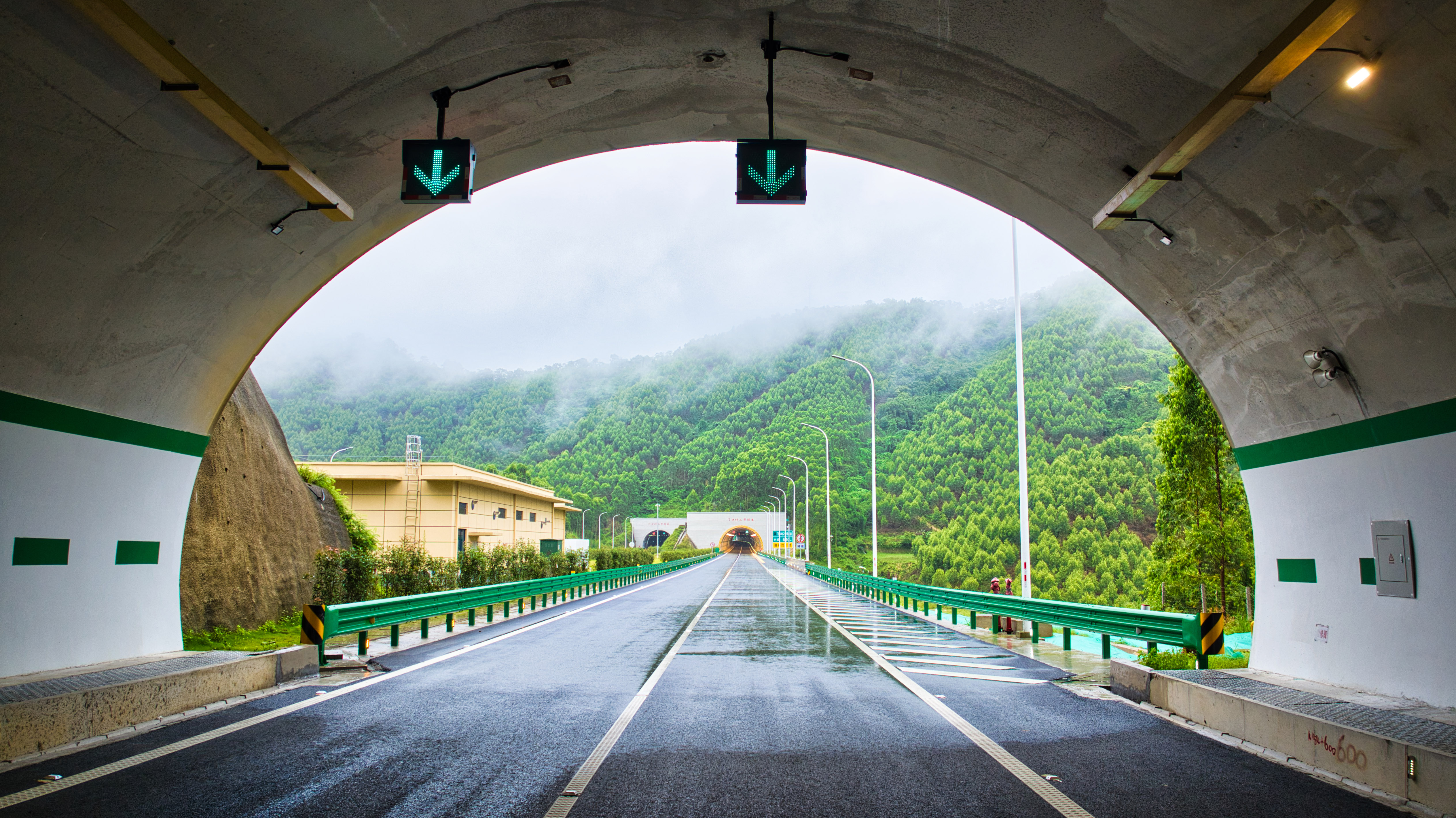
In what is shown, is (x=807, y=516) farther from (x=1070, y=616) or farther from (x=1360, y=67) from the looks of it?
(x=1360, y=67)

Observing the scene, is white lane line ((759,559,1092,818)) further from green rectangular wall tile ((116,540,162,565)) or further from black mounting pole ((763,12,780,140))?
green rectangular wall tile ((116,540,162,565))

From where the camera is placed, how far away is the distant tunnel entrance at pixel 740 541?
154750 millimetres

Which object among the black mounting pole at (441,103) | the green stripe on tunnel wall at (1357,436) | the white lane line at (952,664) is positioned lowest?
the white lane line at (952,664)

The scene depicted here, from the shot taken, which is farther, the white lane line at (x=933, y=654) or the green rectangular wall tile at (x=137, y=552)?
the white lane line at (x=933, y=654)

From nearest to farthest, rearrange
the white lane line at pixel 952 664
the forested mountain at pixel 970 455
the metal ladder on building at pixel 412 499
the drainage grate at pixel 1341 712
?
the drainage grate at pixel 1341 712
the white lane line at pixel 952 664
the metal ladder on building at pixel 412 499
the forested mountain at pixel 970 455

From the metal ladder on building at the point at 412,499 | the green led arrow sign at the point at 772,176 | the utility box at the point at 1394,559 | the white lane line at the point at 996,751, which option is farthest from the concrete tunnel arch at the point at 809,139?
the metal ladder on building at the point at 412,499

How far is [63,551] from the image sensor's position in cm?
848

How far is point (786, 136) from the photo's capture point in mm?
10562

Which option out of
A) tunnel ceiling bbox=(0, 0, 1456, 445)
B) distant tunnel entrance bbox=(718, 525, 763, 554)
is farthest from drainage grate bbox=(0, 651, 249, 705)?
distant tunnel entrance bbox=(718, 525, 763, 554)

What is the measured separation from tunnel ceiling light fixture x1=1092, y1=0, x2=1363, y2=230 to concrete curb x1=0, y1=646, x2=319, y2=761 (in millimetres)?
9841

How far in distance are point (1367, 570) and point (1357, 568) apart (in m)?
0.16

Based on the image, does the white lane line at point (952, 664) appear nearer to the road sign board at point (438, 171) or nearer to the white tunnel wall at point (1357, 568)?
the white tunnel wall at point (1357, 568)

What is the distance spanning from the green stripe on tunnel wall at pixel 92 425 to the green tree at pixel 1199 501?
28.8 m

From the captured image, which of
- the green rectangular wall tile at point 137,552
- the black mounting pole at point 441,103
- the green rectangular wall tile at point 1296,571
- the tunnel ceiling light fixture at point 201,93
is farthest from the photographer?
the green rectangular wall tile at point 137,552
